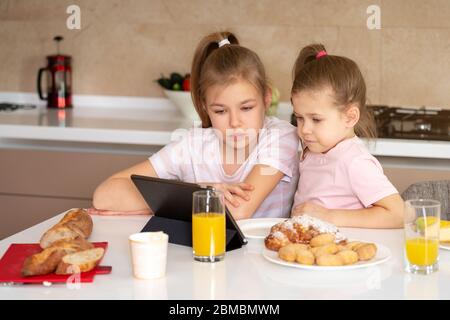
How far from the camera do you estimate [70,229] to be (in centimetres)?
148

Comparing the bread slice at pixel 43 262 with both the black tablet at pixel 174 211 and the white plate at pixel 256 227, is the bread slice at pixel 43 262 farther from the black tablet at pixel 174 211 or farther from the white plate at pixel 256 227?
the white plate at pixel 256 227

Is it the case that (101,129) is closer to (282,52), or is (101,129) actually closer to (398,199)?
(282,52)

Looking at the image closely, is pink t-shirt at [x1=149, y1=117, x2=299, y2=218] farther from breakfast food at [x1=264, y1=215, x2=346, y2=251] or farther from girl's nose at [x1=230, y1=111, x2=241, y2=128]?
breakfast food at [x1=264, y1=215, x2=346, y2=251]

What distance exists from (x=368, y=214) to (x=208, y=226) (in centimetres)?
47

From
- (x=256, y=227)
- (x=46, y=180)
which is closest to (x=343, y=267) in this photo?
(x=256, y=227)

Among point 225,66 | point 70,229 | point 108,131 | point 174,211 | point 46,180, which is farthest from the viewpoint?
point 46,180

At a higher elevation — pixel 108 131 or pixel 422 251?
pixel 108 131

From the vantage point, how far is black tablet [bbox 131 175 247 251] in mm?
1451

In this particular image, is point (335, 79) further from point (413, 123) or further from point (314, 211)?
point (413, 123)

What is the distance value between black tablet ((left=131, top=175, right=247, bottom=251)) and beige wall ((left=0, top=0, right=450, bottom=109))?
1.69 metres

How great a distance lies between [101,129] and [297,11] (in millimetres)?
1033

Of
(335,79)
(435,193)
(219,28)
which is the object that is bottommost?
(435,193)

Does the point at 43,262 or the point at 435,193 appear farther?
the point at 435,193

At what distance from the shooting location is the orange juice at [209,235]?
53.4 inches
